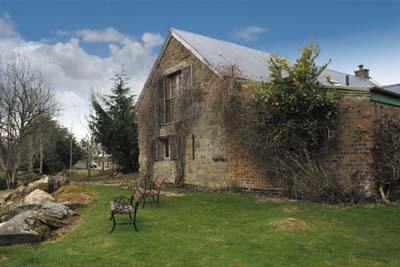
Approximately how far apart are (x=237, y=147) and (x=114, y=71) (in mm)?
16172

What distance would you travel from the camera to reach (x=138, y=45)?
17.5 meters

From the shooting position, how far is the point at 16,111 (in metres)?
17.2

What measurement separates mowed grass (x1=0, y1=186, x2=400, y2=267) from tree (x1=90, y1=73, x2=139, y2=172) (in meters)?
15.2

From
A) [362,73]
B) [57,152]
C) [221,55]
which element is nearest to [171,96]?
[221,55]

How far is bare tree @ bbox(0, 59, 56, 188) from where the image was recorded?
17016mm

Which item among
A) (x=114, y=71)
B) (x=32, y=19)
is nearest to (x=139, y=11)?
(x=32, y=19)

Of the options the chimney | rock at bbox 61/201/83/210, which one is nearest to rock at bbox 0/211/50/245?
rock at bbox 61/201/83/210

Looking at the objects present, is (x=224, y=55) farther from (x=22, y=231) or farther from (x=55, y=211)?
(x=22, y=231)

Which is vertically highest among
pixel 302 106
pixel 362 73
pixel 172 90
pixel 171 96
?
pixel 362 73

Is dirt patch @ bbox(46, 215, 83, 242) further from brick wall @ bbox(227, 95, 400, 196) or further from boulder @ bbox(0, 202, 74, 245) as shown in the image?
Result: brick wall @ bbox(227, 95, 400, 196)

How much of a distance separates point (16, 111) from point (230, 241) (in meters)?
17.0

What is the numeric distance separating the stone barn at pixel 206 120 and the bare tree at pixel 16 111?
22.7ft

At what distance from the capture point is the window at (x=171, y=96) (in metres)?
14.5

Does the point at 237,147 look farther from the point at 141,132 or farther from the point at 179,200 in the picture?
the point at 141,132
